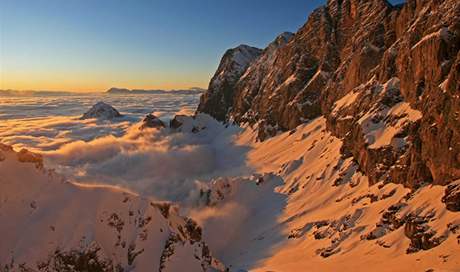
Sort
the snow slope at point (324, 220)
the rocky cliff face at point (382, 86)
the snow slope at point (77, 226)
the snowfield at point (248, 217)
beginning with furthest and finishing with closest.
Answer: the rocky cliff face at point (382, 86) → the snow slope at point (324, 220) → the snowfield at point (248, 217) → the snow slope at point (77, 226)

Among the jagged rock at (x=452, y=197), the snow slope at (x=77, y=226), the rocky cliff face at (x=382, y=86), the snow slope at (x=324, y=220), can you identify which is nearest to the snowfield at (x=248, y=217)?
the snow slope at (x=77, y=226)

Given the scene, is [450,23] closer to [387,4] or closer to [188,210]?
[387,4]

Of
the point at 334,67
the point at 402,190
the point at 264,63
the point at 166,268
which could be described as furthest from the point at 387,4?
the point at 166,268

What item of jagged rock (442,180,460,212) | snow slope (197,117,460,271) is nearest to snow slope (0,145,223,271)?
snow slope (197,117,460,271)

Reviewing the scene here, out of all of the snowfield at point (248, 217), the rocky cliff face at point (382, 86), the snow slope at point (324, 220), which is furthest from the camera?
the rocky cliff face at point (382, 86)

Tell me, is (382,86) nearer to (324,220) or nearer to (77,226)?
(324,220)

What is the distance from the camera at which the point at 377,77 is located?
97.1 m

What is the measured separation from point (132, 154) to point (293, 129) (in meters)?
68.6

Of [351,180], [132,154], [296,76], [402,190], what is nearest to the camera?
[402,190]

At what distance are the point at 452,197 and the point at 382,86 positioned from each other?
132ft

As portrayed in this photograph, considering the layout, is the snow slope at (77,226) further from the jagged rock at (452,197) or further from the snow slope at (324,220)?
the jagged rock at (452,197)

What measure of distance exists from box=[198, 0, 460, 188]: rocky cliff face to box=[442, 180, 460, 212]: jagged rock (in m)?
2.26

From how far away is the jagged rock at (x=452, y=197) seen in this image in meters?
55.0

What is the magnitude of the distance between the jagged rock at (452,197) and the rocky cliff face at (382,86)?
7.41 ft
